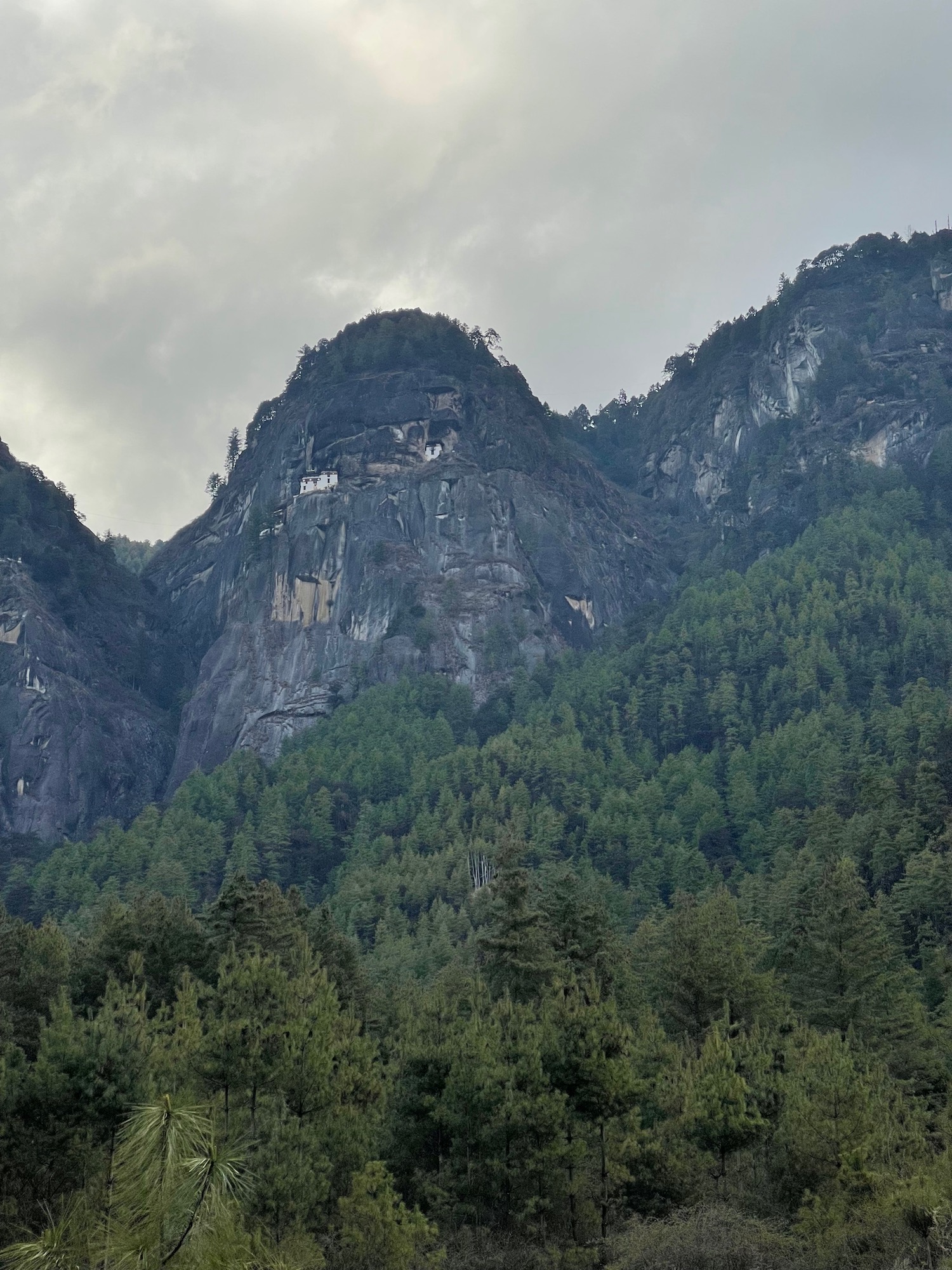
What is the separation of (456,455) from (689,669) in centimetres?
5285

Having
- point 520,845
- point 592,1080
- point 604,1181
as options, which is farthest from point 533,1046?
point 520,845

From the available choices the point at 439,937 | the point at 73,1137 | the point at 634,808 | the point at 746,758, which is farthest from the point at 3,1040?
the point at 746,758

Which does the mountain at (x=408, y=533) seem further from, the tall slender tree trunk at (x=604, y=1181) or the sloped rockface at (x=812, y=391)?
the tall slender tree trunk at (x=604, y=1181)

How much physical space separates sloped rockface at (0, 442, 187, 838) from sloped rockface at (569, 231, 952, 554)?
8186cm

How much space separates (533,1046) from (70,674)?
120598mm

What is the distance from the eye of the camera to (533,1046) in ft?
87.6

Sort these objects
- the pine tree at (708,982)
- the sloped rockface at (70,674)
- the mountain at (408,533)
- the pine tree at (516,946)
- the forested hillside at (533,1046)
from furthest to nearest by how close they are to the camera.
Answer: the mountain at (408,533), the sloped rockface at (70,674), the pine tree at (708,982), the pine tree at (516,946), the forested hillside at (533,1046)

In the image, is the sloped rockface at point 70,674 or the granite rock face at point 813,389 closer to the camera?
the sloped rockface at point 70,674

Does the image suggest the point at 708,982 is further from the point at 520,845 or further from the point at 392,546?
the point at 392,546

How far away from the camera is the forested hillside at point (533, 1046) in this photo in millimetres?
22406

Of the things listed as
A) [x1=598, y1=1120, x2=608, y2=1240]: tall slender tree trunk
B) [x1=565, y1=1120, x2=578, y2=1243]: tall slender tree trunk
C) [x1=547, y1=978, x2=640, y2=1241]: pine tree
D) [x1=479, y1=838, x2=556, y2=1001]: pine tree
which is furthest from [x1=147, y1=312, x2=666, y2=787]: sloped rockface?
[x1=598, y1=1120, x2=608, y2=1240]: tall slender tree trunk

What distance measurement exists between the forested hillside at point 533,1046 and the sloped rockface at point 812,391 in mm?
74676

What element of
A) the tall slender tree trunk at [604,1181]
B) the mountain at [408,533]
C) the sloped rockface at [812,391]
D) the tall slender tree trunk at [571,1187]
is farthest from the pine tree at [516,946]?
the sloped rockface at [812,391]

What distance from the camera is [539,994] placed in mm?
36938
